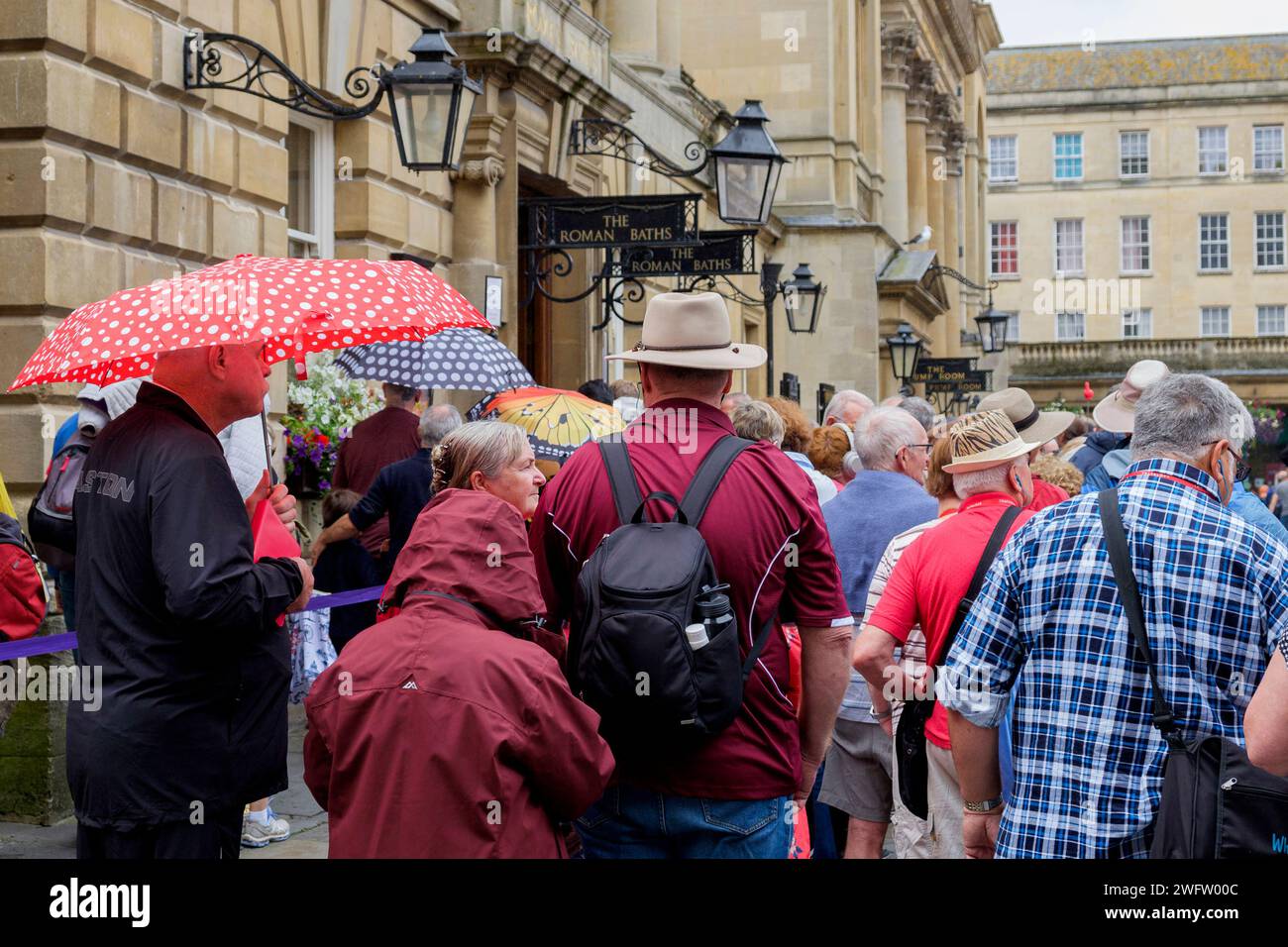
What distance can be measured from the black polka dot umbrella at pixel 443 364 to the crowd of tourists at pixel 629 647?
12.5 ft

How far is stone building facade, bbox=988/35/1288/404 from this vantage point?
66625 mm

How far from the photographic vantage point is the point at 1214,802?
10.8ft

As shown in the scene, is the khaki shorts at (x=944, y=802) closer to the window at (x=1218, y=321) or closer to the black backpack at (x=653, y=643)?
the black backpack at (x=653, y=643)

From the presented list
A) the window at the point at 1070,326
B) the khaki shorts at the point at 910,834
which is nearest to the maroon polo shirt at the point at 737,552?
the khaki shorts at the point at 910,834

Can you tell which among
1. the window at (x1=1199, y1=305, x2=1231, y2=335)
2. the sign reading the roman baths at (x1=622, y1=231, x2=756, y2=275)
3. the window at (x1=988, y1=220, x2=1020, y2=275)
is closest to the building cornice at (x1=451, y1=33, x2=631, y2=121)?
the sign reading the roman baths at (x1=622, y1=231, x2=756, y2=275)

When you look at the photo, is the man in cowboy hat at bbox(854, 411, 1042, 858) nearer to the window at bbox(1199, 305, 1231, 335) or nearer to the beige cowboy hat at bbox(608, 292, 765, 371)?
the beige cowboy hat at bbox(608, 292, 765, 371)

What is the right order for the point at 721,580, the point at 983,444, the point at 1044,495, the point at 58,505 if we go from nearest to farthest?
the point at 721,580, the point at 983,444, the point at 58,505, the point at 1044,495

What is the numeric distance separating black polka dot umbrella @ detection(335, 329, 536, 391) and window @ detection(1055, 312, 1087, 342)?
62.6 metres

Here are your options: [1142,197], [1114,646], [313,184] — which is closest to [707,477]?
[1114,646]

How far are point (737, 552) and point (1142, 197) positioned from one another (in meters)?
68.8

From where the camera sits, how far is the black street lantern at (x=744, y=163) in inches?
450

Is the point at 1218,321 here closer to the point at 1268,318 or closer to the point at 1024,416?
the point at 1268,318
